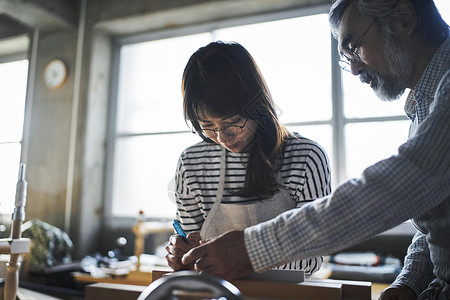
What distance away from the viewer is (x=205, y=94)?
1290 mm

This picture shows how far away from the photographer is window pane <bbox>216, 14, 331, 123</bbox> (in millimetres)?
4074

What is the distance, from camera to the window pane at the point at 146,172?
4.64 metres

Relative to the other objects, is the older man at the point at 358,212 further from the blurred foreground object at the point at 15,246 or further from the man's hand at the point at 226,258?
the blurred foreground object at the point at 15,246

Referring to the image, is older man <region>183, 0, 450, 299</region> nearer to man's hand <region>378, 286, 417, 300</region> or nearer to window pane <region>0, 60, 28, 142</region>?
Answer: man's hand <region>378, 286, 417, 300</region>

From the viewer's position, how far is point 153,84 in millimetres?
4887

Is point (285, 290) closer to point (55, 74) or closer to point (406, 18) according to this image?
point (406, 18)

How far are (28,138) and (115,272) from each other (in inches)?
→ 104

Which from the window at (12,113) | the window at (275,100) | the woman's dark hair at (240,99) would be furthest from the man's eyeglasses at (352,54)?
the window at (12,113)

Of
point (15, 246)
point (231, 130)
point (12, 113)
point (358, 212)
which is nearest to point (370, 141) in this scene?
point (231, 130)

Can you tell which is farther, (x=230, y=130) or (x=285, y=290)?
(x=230, y=130)

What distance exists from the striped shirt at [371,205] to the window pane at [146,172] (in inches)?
147

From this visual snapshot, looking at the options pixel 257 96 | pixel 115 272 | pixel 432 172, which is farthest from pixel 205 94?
pixel 115 272

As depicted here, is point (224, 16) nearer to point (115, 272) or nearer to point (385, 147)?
point (385, 147)

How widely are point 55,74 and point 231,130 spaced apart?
417cm
